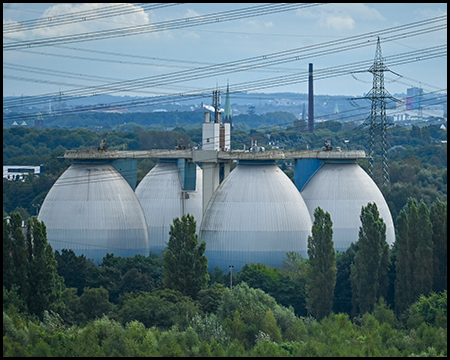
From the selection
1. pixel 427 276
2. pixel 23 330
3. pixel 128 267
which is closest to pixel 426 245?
pixel 427 276

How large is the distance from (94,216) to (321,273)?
15.7 meters

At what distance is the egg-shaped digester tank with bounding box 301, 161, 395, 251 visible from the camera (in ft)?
201

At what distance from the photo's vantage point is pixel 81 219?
5800 centimetres

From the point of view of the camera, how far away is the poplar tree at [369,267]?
48531 millimetres

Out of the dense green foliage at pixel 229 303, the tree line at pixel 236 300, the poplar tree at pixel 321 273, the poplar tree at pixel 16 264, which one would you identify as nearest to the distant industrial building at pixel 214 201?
the dense green foliage at pixel 229 303

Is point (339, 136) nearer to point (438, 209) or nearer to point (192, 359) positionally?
point (438, 209)

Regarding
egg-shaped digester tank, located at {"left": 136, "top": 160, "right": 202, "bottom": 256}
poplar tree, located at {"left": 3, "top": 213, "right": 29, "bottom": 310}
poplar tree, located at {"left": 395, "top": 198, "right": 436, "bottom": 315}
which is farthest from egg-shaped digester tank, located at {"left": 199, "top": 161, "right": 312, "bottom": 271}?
poplar tree, located at {"left": 3, "top": 213, "right": 29, "bottom": 310}

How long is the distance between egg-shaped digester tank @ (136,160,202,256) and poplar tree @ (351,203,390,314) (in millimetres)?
16178

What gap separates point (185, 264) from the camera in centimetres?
4894

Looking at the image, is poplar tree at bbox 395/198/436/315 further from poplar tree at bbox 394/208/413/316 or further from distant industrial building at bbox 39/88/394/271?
distant industrial building at bbox 39/88/394/271

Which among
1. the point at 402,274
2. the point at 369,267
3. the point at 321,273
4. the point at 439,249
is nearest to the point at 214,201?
the point at 321,273

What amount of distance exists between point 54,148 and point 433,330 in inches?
4773

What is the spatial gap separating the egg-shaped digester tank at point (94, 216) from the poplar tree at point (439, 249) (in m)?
18.7

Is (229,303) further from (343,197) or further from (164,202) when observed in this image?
(164,202)
